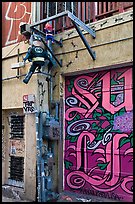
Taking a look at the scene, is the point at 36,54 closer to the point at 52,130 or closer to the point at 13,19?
the point at 52,130

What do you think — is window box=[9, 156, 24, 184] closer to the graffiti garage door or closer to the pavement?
the pavement

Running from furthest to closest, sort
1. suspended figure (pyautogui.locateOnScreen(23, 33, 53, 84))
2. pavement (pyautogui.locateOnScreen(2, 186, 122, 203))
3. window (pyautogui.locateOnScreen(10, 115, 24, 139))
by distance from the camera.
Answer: window (pyautogui.locateOnScreen(10, 115, 24, 139)) < suspended figure (pyautogui.locateOnScreen(23, 33, 53, 84)) < pavement (pyautogui.locateOnScreen(2, 186, 122, 203))

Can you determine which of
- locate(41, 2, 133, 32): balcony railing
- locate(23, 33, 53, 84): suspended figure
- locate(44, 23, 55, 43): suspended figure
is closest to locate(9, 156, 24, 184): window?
locate(23, 33, 53, 84): suspended figure

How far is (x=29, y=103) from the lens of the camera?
730 cm

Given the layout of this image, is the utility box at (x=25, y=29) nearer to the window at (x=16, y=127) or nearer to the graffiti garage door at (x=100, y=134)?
the graffiti garage door at (x=100, y=134)

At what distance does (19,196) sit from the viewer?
7.39m

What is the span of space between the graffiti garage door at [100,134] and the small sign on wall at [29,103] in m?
0.82

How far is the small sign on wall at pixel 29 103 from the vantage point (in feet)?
23.7

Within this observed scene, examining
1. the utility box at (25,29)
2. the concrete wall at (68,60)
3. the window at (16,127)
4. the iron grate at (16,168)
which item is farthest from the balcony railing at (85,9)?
the iron grate at (16,168)

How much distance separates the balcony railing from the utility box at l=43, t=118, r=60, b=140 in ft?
7.69

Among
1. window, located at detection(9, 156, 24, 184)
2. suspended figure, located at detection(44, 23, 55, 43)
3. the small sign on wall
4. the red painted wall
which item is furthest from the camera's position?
the red painted wall

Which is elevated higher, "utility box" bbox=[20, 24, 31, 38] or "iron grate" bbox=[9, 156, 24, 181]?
"utility box" bbox=[20, 24, 31, 38]

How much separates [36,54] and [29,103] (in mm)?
1254

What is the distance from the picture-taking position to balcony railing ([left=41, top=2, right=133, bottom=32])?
21.1 ft
